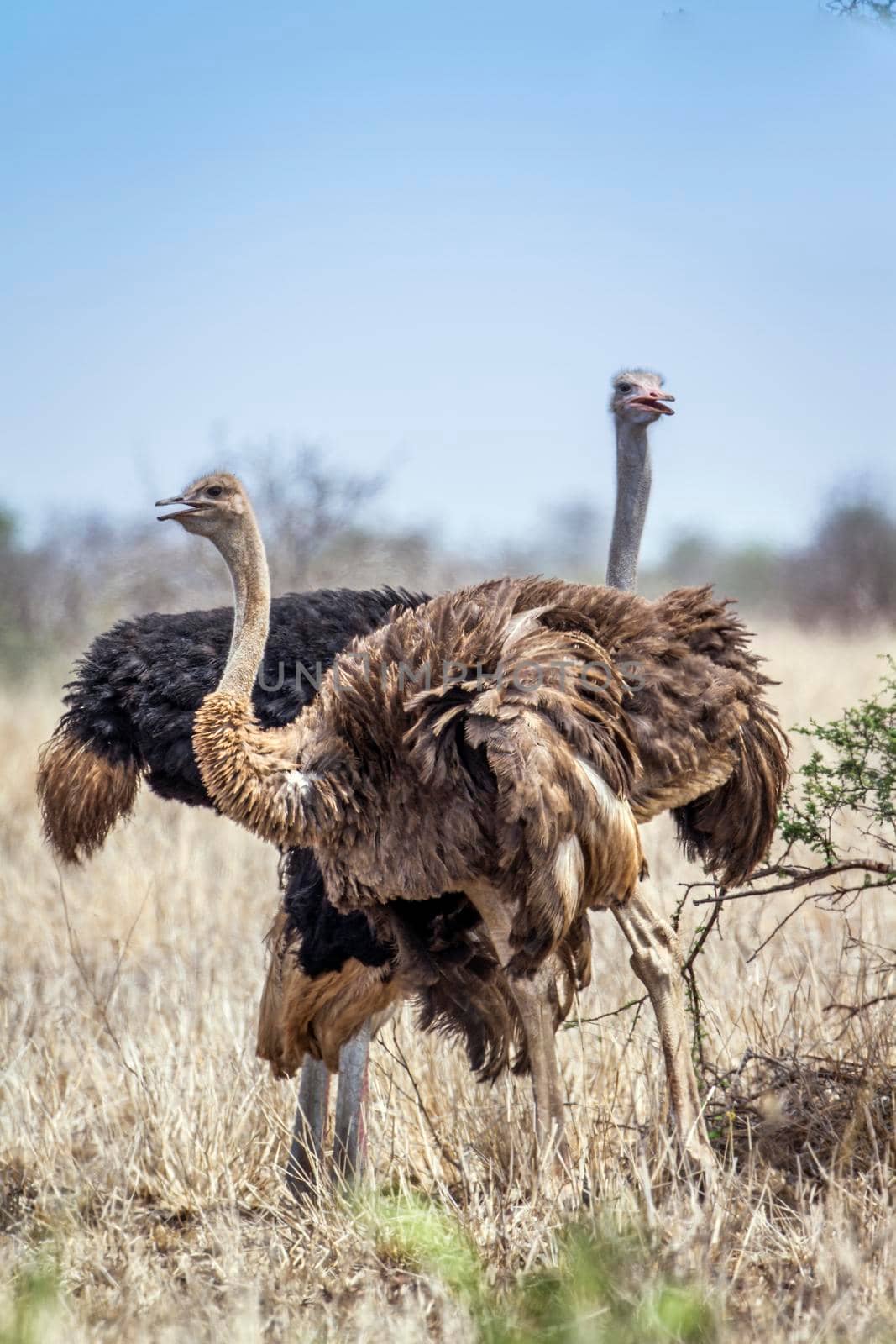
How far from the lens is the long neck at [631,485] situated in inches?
193

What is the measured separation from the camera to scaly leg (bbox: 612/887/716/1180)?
4.03 metres

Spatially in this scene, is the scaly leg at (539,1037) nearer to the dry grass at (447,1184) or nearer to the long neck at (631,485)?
the dry grass at (447,1184)

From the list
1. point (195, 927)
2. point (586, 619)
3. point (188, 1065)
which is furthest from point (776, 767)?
point (195, 927)

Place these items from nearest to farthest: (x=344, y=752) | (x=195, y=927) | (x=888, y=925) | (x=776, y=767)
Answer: (x=344, y=752)
(x=776, y=767)
(x=888, y=925)
(x=195, y=927)

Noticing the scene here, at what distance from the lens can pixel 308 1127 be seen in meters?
4.59

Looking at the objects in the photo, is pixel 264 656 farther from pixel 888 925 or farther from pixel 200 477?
pixel 888 925

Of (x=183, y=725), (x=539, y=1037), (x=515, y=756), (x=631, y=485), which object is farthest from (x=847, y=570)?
(x=515, y=756)

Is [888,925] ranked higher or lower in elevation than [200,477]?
lower

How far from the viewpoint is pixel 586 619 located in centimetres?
389

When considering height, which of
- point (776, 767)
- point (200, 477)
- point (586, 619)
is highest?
point (200, 477)

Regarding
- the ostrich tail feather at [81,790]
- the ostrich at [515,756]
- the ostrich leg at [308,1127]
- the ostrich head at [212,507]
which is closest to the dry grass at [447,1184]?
the ostrich leg at [308,1127]

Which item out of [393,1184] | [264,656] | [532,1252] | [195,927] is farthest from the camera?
[195,927]

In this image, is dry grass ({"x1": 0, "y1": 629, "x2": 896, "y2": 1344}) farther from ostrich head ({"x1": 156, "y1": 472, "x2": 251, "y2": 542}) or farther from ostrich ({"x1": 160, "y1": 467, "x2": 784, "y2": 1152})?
ostrich head ({"x1": 156, "y1": 472, "x2": 251, "y2": 542})

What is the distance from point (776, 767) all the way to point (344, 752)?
1095mm
